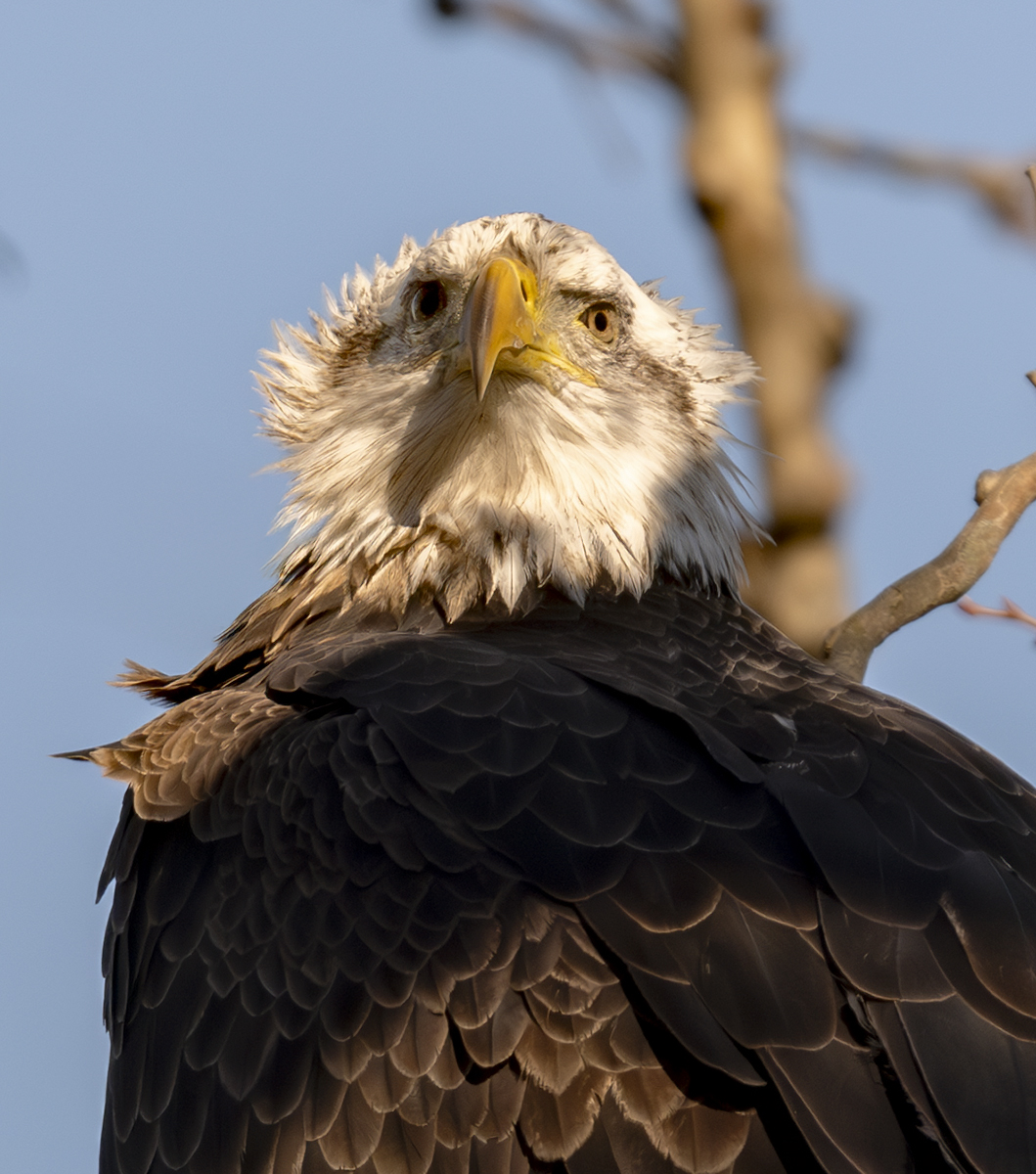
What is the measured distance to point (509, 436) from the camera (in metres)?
5.89

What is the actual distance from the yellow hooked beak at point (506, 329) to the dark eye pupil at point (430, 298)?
0.24 meters

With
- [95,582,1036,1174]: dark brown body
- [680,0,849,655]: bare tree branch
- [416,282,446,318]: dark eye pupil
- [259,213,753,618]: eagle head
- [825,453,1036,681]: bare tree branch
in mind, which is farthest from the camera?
[680,0,849,655]: bare tree branch

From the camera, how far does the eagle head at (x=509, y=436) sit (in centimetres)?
584

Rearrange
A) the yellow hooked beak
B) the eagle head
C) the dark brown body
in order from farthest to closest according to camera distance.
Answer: the eagle head
the yellow hooked beak
the dark brown body

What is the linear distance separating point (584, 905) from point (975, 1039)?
3.15 ft

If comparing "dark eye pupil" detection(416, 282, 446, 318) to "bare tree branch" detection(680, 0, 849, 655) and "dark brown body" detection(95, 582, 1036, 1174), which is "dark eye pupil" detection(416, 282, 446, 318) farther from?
"dark brown body" detection(95, 582, 1036, 1174)

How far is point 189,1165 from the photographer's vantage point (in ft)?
14.3

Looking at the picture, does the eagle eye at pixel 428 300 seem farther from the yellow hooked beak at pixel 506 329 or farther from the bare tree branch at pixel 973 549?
the bare tree branch at pixel 973 549

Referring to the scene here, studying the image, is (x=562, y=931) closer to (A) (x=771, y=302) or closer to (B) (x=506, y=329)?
(B) (x=506, y=329)

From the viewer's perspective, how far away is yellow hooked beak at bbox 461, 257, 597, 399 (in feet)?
18.3

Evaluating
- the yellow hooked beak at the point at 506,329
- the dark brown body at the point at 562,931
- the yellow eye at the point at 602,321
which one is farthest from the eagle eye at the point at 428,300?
the dark brown body at the point at 562,931

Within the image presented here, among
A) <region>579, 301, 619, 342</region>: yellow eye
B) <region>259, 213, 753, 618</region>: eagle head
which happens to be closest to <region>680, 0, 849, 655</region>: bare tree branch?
<region>259, 213, 753, 618</region>: eagle head

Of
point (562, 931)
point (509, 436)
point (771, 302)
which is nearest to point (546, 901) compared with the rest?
point (562, 931)

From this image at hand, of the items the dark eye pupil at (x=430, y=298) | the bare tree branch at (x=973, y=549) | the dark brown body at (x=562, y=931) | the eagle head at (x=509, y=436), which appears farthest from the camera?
the dark eye pupil at (x=430, y=298)
